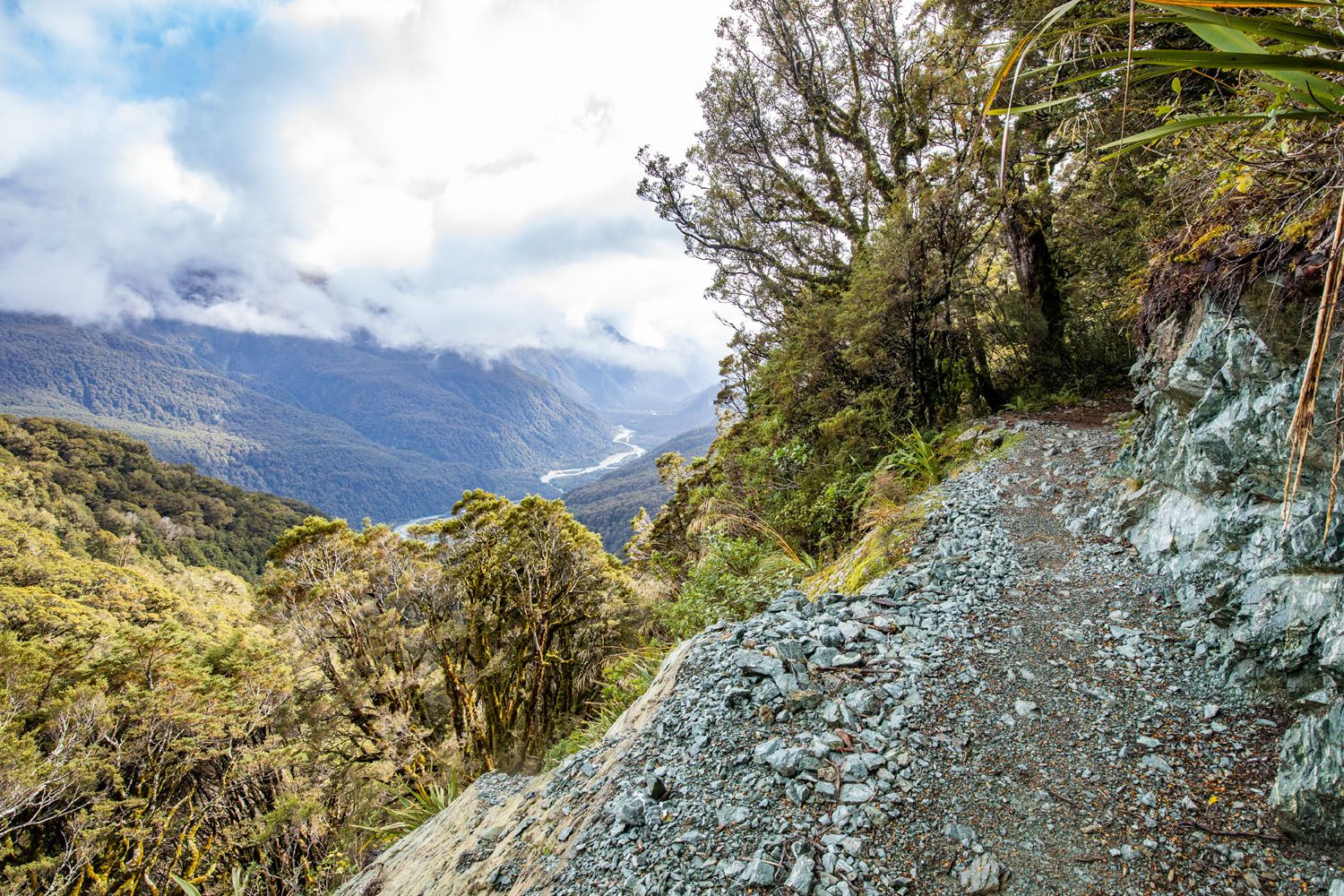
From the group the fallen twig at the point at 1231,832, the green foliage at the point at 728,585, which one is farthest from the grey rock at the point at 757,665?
the green foliage at the point at 728,585

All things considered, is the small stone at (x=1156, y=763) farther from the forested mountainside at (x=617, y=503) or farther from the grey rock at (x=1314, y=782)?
the forested mountainside at (x=617, y=503)

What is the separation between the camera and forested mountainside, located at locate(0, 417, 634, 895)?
37.0 feet

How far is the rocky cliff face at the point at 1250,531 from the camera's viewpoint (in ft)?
7.52

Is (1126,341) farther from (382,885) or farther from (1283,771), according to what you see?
(382,885)

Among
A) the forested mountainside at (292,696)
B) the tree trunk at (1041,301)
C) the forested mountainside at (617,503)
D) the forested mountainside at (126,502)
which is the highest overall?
the forested mountainside at (126,502)

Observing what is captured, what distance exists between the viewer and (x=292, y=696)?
51.7 feet

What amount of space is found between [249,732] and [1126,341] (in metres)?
22.2

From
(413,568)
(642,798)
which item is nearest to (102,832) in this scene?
(413,568)

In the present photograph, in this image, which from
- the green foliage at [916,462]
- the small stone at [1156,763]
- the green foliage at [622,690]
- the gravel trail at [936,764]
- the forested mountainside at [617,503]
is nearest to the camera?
the gravel trail at [936,764]

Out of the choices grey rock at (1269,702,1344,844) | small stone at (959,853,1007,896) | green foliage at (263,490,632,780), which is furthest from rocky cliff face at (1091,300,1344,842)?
green foliage at (263,490,632,780)

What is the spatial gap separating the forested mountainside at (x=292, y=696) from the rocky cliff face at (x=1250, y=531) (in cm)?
979

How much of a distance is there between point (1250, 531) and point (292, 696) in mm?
20802

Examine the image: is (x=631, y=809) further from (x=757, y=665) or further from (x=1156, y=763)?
(x=1156, y=763)

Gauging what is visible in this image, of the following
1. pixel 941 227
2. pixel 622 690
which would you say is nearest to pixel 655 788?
pixel 622 690
